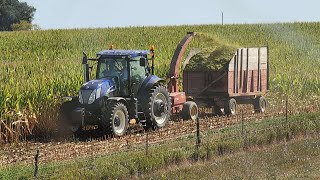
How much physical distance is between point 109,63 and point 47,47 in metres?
20.5

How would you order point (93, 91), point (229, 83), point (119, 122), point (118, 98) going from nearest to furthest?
point (93, 91) → point (118, 98) → point (119, 122) → point (229, 83)

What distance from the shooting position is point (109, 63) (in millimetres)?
16859

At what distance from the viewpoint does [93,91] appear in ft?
52.7

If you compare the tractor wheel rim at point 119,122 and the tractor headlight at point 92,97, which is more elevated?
the tractor headlight at point 92,97

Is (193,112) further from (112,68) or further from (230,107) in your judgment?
(112,68)

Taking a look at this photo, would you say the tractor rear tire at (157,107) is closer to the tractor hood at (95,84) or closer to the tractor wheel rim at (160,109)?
the tractor wheel rim at (160,109)

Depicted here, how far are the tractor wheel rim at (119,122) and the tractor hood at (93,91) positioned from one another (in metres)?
0.52

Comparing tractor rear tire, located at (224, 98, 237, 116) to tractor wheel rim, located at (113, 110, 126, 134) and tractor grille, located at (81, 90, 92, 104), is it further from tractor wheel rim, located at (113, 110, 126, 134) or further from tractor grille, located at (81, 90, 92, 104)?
tractor grille, located at (81, 90, 92, 104)

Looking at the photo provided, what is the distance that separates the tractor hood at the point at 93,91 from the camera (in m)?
16.1

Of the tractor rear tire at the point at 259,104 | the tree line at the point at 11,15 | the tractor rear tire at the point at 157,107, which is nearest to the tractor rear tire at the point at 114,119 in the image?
the tractor rear tire at the point at 157,107

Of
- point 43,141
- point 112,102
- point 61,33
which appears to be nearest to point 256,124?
point 112,102

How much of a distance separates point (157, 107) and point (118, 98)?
1.44 m

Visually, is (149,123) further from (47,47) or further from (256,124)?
(47,47)

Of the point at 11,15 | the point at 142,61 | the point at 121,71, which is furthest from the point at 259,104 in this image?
the point at 11,15
